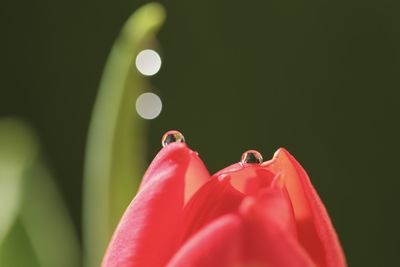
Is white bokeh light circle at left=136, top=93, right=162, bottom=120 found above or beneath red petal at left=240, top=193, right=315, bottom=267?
above

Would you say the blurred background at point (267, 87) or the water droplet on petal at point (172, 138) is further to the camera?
the blurred background at point (267, 87)

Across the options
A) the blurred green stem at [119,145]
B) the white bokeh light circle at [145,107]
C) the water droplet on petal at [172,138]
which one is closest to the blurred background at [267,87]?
the white bokeh light circle at [145,107]

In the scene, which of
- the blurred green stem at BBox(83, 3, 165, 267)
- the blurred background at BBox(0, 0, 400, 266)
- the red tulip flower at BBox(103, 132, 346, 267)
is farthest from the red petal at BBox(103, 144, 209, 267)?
the blurred background at BBox(0, 0, 400, 266)

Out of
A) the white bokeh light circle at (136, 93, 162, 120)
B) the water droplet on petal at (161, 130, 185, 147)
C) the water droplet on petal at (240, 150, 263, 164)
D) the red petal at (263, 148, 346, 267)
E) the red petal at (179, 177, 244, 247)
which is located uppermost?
the white bokeh light circle at (136, 93, 162, 120)

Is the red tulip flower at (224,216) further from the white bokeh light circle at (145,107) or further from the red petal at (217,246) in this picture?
the white bokeh light circle at (145,107)

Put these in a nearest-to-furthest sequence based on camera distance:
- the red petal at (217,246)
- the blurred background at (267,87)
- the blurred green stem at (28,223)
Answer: the red petal at (217,246) < the blurred green stem at (28,223) < the blurred background at (267,87)

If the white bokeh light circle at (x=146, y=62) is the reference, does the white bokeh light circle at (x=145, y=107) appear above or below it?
below

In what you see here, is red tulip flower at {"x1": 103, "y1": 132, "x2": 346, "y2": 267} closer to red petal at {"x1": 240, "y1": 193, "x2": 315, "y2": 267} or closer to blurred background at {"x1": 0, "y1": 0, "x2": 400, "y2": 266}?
red petal at {"x1": 240, "y1": 193, "x2": 315, "y2": 267}

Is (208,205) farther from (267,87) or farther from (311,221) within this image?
(267,87)
